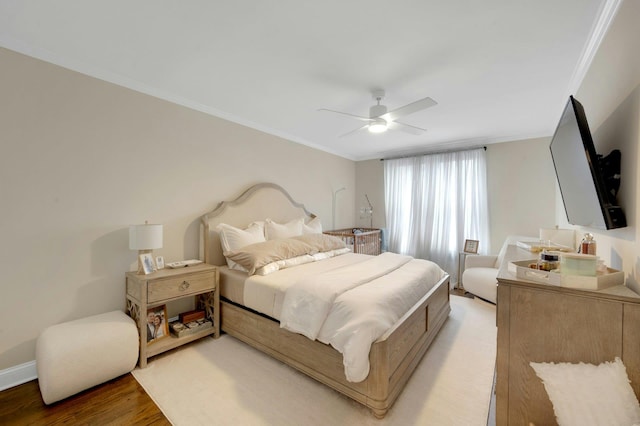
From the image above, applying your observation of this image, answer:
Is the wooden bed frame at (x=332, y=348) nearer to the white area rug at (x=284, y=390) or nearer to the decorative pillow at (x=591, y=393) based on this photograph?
the white area rug at (x=284, y=390)

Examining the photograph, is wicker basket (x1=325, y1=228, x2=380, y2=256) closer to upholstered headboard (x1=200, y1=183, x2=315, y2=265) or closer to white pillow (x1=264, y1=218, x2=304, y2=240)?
upholstered headboard (x1=200, y1=183, x2=315, y2=265)

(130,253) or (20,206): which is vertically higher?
(20,206)

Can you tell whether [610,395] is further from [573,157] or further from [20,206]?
[20,206]

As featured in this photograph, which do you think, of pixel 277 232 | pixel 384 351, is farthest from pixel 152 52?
pixel 384 351

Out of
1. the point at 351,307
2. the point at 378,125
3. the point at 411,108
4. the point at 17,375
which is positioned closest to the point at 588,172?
the point at 411,108

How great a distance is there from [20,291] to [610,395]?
3430 millimetres

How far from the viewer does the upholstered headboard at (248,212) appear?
296cm

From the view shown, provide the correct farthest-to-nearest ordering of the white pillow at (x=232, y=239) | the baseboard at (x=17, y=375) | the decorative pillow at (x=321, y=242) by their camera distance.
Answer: the decorative pillow at (x=321, y=242), the white pillow at (x=232, y=239), the baseboard at (x=17, y=375)

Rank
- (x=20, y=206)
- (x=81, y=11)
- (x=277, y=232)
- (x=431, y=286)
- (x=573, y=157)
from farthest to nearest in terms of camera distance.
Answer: (x=277, y=232)
(x=431, y=286)
(x=20, y=206)
(x=81, y=11)
(x=573, y=157)

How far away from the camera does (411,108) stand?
2309 millimetres

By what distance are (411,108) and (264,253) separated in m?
1.97

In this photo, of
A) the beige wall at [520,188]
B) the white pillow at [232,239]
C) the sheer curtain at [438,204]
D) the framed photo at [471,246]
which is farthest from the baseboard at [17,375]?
the beige wall at [520,188]

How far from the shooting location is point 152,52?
1.97 m

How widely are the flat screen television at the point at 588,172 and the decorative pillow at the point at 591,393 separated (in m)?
0.66
